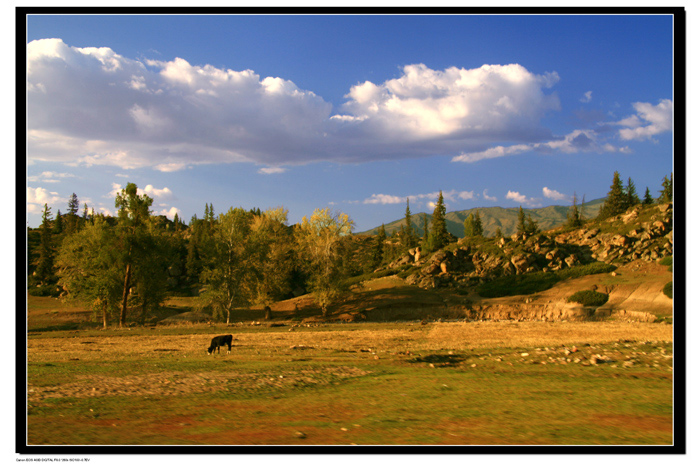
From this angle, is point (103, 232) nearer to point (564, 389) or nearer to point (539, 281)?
point (564, 389)

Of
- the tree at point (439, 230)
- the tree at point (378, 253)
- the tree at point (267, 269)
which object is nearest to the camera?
the tree at point (267, 269)

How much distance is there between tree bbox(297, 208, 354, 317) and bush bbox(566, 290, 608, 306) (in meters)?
30.0

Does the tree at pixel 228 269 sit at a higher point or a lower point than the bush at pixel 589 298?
higher

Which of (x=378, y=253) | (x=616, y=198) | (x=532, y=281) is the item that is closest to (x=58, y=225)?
(x=378, y=253)

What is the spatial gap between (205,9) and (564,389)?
12.0 metres

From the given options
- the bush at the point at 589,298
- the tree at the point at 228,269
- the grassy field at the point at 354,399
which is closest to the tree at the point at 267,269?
the tree at the point at 228,269

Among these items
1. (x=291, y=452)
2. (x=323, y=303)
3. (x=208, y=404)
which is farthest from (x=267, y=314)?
(x=291, y=452)

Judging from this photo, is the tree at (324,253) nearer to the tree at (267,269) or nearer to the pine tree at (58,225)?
the tree at (267,269)

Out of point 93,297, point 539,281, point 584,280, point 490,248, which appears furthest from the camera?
point 490,248

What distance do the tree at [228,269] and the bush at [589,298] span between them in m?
40.7

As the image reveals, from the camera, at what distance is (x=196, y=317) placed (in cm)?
4769

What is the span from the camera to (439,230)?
330 feet

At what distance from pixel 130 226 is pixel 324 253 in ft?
71.1

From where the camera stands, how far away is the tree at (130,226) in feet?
131
